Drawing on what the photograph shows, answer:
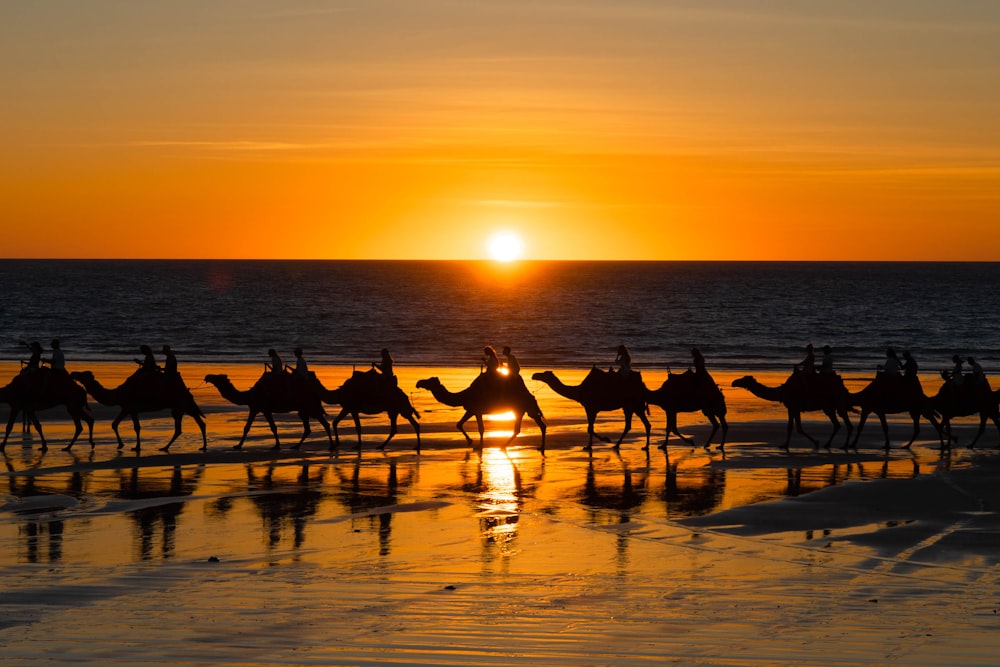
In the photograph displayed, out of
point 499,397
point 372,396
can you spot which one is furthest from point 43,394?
point 499,397

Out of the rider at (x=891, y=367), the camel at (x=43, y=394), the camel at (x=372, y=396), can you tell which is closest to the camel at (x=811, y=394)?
the rider at (x=891, y=367)

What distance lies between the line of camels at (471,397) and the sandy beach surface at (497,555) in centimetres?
61

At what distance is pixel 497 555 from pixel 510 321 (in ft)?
279

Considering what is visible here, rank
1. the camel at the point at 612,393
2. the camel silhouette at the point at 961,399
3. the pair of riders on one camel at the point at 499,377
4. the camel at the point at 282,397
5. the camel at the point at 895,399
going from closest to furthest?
the camel at the point at 282,397 < the pair of riders on one camel at the point at 499,377 < the camel at the point at 612,393 < the camel at the point at 895,399 < the camel silhouette at the point at 961,399

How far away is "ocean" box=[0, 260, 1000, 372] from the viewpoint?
6638cm

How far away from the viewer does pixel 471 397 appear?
2511 centimetres

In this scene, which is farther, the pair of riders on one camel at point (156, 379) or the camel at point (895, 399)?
the camel at point (895, 399)

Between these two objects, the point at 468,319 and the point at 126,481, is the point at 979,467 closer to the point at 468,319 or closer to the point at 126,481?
the point at 126,481

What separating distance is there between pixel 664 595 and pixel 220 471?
1072cm

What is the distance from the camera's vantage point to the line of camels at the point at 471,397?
81.1ft

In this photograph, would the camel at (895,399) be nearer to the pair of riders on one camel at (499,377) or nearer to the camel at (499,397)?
the camel at (499,397)

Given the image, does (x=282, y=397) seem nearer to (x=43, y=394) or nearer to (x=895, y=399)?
(x=43, y=394)

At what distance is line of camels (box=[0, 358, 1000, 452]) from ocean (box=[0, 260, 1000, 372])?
929 inches

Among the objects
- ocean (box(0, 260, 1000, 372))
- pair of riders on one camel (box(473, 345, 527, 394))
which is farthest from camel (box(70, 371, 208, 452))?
ocean (box(0, 260, 1000, 372))
